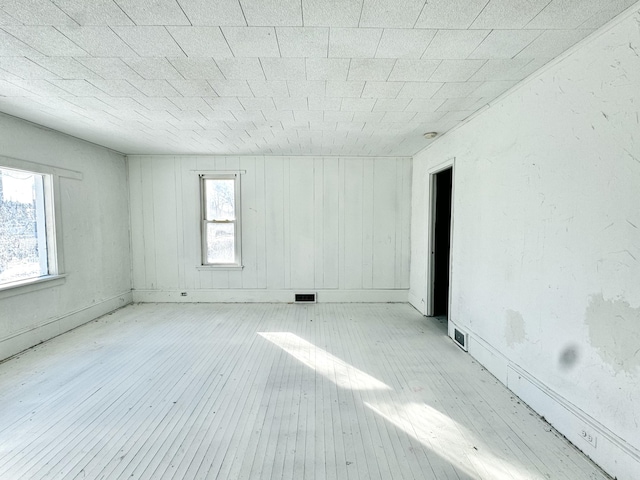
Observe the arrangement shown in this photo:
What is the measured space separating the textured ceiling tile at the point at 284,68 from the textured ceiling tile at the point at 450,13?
810mm

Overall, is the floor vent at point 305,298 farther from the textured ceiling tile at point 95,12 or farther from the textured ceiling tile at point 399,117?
the textured ceiling tile at point 95,12

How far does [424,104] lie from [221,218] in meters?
3.67

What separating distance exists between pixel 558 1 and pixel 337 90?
143 centimetres

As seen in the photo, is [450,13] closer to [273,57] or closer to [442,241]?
[273,57]

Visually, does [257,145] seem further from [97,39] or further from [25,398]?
[25,398]

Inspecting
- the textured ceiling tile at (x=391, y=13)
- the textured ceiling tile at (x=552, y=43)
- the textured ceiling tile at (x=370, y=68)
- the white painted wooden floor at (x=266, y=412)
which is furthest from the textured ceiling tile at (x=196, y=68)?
the white painted wooden floor at (x=266, y=412)

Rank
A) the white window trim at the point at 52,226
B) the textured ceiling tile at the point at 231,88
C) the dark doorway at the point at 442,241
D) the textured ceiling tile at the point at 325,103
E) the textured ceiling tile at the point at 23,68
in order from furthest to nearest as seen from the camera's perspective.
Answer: the dark doorway at the point at 442,241
the white window trim at the point at 52,226
the textured ceiling tile at the point at 325,103
the textured ceiling tile at the point at 231,88
the textured ceiling tile at the point at 23,68

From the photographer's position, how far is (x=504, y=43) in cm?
180

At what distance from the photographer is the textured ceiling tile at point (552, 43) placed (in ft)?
5.57

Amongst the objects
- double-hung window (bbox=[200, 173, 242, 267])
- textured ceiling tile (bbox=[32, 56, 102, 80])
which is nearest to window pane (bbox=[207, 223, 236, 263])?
double-hung window (bbox=[200, 173, 242, 267])

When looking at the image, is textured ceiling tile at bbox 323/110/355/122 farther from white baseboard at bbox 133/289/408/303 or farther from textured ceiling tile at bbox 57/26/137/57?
white baseboard at bbox 133/289/408/303

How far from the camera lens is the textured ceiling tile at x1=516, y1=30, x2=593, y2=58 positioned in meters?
1.70

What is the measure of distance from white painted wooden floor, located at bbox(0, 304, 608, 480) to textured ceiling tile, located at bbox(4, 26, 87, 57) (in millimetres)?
2503

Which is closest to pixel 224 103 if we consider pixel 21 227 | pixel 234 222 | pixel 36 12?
pixel 36 12
